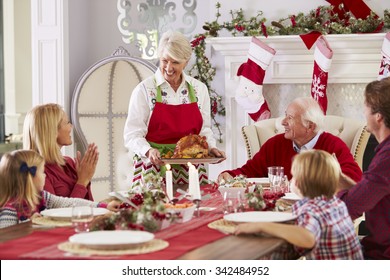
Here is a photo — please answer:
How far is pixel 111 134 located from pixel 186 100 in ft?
6.20

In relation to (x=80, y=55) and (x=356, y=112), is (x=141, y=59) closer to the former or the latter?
(x=80, y=55)

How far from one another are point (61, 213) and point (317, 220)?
857 mm

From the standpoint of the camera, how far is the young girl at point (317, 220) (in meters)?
2.12

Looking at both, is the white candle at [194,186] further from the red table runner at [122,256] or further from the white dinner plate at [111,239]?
the white dinner plate at [111,239]

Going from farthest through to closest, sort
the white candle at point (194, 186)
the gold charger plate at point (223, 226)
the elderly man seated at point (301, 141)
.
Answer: the elderly man seated at point (301, 141) → the white candle at point (194, 186) → the gold charger plate at point (223, 226)

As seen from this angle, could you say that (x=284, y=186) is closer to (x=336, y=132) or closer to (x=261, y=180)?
(x=261, y=180)

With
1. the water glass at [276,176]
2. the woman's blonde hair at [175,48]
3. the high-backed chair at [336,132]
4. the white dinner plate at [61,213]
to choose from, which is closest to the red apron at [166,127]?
the woman's blonde hair at [175,48]

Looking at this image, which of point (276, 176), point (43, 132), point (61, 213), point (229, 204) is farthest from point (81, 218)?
point (276, 176)

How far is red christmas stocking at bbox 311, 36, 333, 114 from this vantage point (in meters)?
4.88

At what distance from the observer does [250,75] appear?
505 cm

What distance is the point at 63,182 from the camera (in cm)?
306

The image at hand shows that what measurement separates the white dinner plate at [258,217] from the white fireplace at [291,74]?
2.75 meters

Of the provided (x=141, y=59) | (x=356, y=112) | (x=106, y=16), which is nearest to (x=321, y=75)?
(x=356, y=112)

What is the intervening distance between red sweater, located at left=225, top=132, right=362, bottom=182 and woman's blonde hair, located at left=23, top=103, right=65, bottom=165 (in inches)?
36.6
